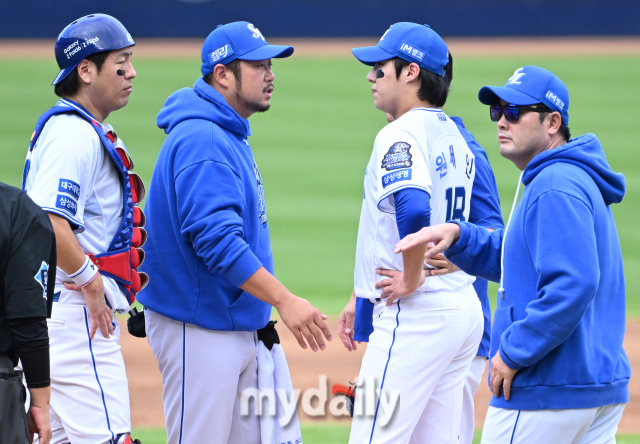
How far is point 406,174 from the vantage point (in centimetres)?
274

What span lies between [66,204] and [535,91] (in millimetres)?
1671

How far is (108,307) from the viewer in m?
2.82

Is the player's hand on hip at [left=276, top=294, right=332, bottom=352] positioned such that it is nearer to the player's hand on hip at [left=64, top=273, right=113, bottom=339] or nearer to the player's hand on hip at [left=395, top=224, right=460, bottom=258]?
the player's hand on hip at [left=395, top=224, right=460, bottom=258]

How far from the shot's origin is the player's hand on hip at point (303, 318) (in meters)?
2.79

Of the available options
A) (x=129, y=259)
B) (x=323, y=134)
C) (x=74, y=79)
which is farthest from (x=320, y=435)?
(x=323, y=134)

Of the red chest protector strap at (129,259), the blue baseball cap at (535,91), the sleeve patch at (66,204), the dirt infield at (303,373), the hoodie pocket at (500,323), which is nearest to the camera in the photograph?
the hoodie pocket at (500,323)

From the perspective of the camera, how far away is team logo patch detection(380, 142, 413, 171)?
277 centimetres

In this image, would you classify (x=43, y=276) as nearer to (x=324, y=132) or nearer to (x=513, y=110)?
(x=513, y=110)

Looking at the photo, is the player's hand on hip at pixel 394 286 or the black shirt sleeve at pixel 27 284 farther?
the player's hand on hip at pixel 394 286

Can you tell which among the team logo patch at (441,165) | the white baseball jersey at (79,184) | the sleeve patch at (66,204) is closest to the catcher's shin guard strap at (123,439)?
the white baseball jersey at (79,184)

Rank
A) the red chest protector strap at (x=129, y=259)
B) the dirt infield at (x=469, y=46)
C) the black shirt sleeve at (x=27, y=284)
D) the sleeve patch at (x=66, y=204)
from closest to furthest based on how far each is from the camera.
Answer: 1. the black shirt sleeve at (x=27, y=284)
2. the sleeve patch at (x=66, y=204)
3. the red chest protector strap at (x=129, y=259)
4. the dirt infield at (x=469, y=46)

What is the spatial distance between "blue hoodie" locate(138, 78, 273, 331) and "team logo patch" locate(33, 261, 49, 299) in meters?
0.65

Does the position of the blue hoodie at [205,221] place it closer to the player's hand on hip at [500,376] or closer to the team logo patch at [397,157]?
the team logo patch at [397,157]

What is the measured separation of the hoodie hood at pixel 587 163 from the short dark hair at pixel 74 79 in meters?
1.68
